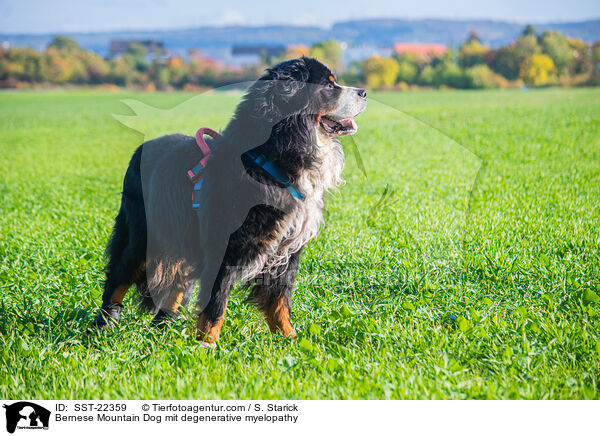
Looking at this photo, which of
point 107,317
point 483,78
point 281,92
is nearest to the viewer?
point 281,92

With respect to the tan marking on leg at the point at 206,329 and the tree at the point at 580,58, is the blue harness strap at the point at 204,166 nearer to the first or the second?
the tan marking on leg at the point at 206,329

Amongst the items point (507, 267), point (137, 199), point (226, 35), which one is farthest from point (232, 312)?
point (226, 35)

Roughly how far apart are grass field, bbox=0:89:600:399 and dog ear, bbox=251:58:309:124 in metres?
0.30

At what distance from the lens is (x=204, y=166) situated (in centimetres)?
296

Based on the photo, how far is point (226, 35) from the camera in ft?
105

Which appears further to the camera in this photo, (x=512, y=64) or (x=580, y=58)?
(x=580, y=58)

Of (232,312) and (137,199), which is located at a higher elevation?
(137,199)

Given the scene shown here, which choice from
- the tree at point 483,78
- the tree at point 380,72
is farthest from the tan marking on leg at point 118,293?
the tree at point 380,72

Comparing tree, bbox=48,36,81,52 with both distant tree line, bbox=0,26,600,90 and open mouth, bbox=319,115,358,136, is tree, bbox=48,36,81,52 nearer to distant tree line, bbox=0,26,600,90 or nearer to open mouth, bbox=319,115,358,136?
distant tree line, bbox=0,26,600,90

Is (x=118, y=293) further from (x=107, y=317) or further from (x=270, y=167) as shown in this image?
(x=270, y=167)

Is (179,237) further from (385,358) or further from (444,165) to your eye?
(444,165)

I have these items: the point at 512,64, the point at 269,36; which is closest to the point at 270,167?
the point at 512,64

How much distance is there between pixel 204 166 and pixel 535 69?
1085 cm
